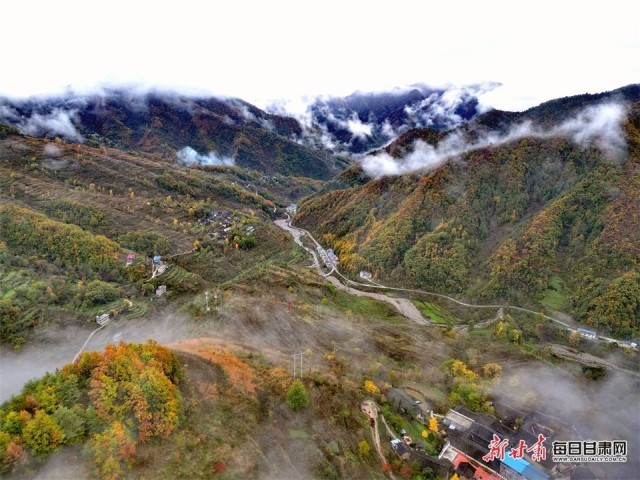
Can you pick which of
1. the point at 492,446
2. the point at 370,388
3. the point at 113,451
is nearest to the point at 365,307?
the point at 370,388

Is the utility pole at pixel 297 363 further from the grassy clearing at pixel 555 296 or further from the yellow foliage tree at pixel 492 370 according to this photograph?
the grassy clearing at pixel 555 296

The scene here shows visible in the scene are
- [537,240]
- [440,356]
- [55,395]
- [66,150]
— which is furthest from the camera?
[66,150]

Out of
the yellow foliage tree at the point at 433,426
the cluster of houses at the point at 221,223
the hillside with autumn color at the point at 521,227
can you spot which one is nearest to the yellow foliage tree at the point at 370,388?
the yellow foliage tree at the point at 433,426

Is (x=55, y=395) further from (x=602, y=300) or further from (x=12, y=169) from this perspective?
(x=12, y=169)

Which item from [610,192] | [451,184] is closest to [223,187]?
[451,184]

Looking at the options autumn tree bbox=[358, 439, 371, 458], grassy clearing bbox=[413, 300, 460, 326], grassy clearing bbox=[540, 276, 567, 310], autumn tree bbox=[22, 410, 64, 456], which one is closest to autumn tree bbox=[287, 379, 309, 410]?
autumn tree bbox=[358, 439, 371, 458]

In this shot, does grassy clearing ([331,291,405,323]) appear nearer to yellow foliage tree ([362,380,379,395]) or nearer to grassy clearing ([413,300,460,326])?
grassy clearing ([413,300,460,326])

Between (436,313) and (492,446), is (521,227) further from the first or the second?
(492,446)
